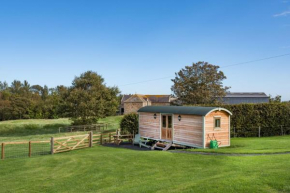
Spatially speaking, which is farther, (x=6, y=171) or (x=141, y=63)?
(x=141, y=63)

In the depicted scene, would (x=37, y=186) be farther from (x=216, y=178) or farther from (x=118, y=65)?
(x=118, y=65)

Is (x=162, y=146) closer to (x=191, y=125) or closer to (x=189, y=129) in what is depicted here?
(x=189, y=129)

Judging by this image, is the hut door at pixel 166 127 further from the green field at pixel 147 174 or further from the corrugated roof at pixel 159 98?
the corrugated roof at pixel 159 98

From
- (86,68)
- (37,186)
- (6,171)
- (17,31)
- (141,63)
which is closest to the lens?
(37,186)

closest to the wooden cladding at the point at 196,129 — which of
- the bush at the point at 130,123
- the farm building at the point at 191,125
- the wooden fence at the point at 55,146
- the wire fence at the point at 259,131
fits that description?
the farm building at the point at 191,125

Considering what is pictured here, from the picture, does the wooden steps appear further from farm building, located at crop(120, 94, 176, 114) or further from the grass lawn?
farm building, located at crop(120, 94, 176, 114)

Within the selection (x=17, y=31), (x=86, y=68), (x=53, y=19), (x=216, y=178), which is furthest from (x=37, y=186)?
(x=86, y=68)

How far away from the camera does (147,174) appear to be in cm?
938

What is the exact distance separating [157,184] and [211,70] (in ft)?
109

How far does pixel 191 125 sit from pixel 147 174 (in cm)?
872

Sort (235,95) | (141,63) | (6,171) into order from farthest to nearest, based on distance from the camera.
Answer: (235,95), (141,63), (6,171)

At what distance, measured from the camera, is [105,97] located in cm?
3844

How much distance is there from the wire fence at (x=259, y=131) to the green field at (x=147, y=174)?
12546 millimetres

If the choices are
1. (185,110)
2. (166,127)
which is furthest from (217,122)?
(166,127)
